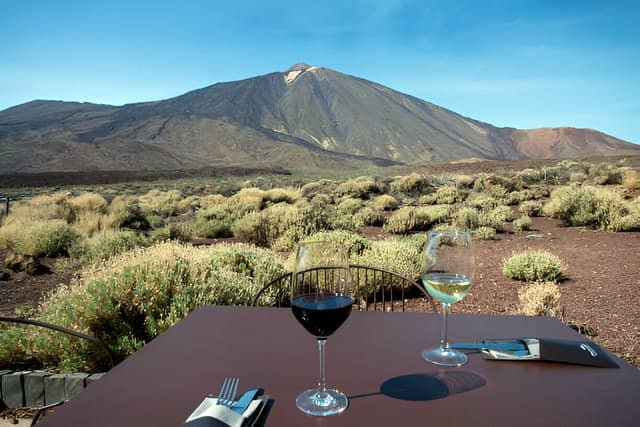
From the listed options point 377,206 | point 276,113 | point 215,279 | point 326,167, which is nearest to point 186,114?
point 276,113

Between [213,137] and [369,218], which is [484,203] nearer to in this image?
[369,218]

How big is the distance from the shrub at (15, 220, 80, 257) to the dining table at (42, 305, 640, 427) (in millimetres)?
9174

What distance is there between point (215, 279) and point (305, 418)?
11.2ft

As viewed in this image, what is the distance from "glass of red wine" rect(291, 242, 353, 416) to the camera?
3.73 ft

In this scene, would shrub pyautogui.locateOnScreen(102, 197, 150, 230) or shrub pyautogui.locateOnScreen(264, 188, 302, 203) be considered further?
shrub pyautogui.locateOnScreen(264, 188, 302, 203)

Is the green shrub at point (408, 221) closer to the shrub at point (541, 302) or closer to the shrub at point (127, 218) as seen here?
the shrub at point (541, 302)

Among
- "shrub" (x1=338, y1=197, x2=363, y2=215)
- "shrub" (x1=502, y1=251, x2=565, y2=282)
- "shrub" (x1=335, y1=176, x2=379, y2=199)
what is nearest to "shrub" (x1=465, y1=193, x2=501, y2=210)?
"shrub" (x1=338, y1=197, x2=363, y2=215)

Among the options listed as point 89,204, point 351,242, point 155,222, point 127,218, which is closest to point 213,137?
point 89,204

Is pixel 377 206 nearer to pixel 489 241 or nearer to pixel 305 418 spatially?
pixel 489 241

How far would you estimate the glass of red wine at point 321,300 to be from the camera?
114cm

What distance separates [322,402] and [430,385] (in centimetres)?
33

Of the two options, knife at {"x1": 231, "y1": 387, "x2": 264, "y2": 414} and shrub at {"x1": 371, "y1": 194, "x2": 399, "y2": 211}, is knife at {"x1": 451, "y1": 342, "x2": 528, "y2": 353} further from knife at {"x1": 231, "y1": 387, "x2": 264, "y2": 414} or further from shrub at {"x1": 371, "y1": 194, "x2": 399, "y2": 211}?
shrub at {"x1": 371, "y1": 194, "x2": 399, "y2": 211}

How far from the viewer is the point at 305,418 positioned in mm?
1076

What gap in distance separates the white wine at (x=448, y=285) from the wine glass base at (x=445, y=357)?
0.17m
